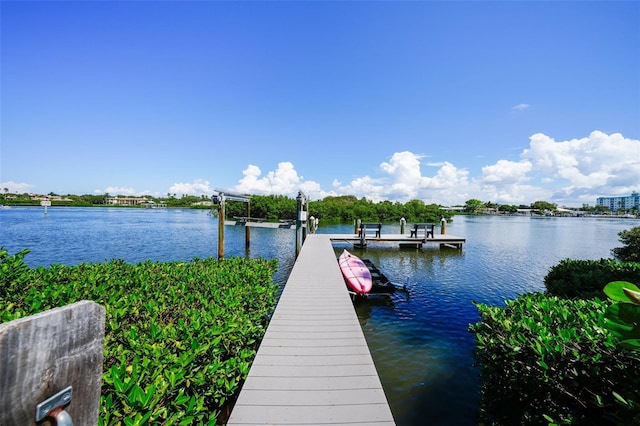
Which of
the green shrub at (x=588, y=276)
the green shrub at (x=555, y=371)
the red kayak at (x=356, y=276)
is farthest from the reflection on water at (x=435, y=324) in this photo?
the green shrub at (x=588, y=276)

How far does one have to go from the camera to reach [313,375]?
4246 millimetres

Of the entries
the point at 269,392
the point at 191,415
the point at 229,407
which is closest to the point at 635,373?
the point at 269,392

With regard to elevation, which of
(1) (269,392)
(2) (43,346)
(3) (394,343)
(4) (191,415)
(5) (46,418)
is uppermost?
(2) (43,346)

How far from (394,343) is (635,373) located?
5491mm

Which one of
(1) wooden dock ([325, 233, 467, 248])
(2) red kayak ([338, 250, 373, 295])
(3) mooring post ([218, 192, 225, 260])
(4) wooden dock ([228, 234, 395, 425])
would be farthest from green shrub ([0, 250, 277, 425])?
(1) wooden dock ([325, 233, 467, 248])

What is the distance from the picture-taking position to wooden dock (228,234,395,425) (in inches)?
137

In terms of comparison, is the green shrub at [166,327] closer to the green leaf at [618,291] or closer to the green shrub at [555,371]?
the green leaf at [618,291]

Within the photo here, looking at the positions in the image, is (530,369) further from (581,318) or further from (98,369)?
(98,369)

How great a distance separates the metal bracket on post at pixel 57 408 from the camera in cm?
80

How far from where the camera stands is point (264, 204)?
6025cm

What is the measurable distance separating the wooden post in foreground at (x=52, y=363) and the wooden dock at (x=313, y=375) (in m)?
3.01

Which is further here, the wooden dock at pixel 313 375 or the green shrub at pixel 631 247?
the green shrub at pixel 631 247

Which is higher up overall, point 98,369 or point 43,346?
point 43,346

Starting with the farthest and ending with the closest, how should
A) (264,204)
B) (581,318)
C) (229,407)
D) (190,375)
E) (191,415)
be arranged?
1. (264,204)
2. (229,407)
3. (581,318)
4. (190,375)
5. (191,415)
